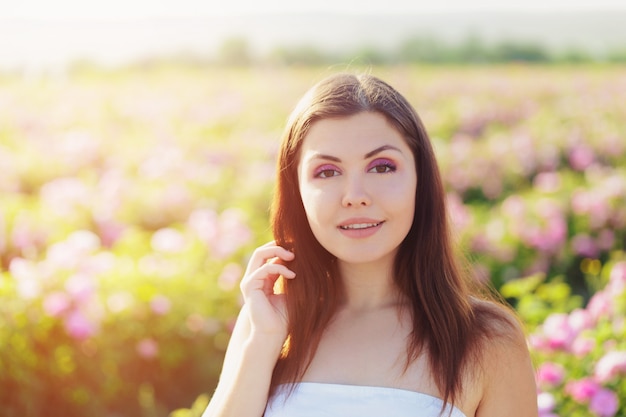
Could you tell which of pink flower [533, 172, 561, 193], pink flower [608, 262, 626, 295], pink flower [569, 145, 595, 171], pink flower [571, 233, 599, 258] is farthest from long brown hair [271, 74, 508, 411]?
pink flower [569, 145, 595, 171]

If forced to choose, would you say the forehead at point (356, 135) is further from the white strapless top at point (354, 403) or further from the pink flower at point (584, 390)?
the pink flower at point (584, 390)

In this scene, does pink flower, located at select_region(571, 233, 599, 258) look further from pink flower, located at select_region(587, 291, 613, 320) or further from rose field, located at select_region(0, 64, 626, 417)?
pink flower, located at select_region(587, 291, 613, 320)

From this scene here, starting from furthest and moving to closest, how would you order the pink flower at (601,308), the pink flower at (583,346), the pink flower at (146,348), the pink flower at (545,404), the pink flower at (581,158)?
the pink flower at (581,158)
the pink flower at (146,348)
the pink flower at (601,308)
the pink flower at (583,346)
the pink flower at (545,404)

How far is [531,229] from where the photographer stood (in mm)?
5508

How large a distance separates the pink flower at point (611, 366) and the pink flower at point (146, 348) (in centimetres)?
185

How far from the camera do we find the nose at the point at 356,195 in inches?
74.5

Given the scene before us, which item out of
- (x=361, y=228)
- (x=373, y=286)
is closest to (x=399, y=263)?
(x=373, y=286)

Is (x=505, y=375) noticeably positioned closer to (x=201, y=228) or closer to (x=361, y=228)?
(x=361, y=228)

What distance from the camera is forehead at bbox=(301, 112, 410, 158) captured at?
6.38 feet

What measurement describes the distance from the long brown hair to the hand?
32 mm

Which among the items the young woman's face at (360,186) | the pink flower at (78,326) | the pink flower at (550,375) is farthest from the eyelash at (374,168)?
the pink flower at (78,326)

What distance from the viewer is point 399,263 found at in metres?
2.12

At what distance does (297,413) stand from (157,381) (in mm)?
2077

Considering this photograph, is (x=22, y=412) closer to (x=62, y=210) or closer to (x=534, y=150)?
(x=62, y=210)
